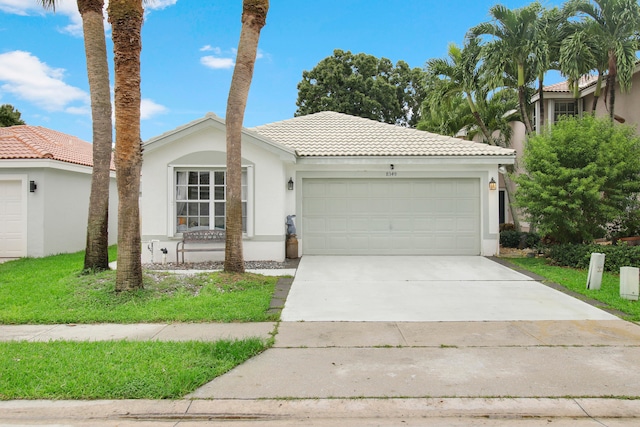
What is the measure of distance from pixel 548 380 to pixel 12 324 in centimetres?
689

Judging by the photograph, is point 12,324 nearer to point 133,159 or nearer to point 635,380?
point 133,159

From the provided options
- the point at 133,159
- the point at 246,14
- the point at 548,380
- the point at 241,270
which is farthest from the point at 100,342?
the point at 246,14

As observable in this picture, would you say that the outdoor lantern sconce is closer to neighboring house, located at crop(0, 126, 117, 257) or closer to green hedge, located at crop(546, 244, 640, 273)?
green hedge, located at crop(546, 244, 640, 273)

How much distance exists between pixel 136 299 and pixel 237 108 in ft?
13.6

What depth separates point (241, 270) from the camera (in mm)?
9344

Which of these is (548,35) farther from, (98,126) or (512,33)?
(98,126)

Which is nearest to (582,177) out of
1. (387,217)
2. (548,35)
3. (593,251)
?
(593,251)

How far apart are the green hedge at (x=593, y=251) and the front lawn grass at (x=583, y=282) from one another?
24cm

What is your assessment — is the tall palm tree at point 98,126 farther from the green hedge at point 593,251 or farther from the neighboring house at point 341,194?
the green hedge at point 593,251

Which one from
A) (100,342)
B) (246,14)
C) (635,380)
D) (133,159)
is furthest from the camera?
(246,14)

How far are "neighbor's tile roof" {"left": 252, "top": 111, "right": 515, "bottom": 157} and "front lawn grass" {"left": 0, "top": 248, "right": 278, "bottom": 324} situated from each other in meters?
5.36

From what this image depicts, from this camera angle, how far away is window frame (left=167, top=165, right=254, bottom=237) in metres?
11.9

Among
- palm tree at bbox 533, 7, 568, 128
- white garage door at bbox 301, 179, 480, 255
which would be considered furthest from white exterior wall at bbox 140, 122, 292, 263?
palm tree at bbox 533, 7, 568, 128

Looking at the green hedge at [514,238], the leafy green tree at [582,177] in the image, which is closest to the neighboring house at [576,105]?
the green hedge at [514,238]
